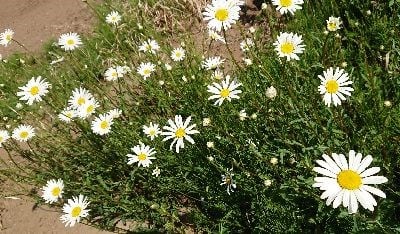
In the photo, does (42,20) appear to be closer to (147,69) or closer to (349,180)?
(147,69)

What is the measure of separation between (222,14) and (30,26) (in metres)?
4.79

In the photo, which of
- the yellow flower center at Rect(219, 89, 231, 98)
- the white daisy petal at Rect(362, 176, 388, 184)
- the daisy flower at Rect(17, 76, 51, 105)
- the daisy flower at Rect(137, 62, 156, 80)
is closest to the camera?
the white daisy petal at Rect(362, 176, 388, 184)

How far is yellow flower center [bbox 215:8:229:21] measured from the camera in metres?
2.86

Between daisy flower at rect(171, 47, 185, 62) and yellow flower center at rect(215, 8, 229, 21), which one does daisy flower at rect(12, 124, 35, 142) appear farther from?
yellow flower center at rect(215, 8, 229, 21)

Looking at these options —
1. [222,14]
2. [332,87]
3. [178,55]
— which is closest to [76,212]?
[178,55]

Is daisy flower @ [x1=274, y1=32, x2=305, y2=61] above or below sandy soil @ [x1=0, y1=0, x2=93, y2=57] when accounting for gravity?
below

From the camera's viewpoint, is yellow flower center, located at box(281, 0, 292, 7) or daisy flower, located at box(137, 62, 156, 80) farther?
daisy flower, located at box(137, 62, 156, 80)

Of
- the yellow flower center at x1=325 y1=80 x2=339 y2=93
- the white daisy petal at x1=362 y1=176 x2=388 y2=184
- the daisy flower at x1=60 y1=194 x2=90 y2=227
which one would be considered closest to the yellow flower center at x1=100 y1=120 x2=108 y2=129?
the daisy flower at x1=60 y1=194 x2=90 y2=227

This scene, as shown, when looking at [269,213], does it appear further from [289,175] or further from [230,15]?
[230,15]

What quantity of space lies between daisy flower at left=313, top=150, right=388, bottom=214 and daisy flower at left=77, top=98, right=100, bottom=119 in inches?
87.9

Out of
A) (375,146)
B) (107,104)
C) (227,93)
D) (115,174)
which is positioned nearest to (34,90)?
(107,104)

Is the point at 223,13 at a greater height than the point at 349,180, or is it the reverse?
the point at 223,13

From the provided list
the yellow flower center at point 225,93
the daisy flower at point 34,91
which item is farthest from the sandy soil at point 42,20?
the yellow flower center at point 225,93

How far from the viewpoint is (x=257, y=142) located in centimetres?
326
